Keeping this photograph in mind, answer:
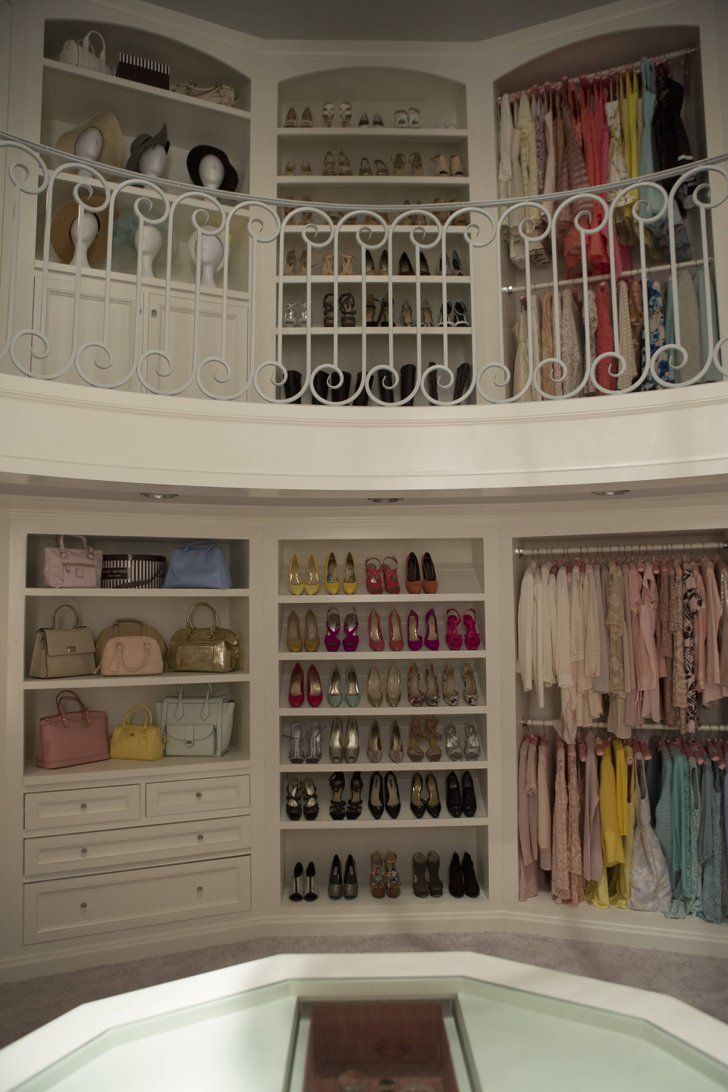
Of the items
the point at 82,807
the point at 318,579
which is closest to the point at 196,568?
the point at 318,579

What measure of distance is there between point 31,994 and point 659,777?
305 cm

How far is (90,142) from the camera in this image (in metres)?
3.57

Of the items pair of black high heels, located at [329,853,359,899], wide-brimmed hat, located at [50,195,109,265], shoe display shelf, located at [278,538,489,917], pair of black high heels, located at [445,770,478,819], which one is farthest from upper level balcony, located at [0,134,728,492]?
pair of black high heels, located at [329,853,359,899]

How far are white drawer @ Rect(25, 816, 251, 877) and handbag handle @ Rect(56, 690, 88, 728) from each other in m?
0.54

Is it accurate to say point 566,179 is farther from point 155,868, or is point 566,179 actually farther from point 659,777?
point 155,868

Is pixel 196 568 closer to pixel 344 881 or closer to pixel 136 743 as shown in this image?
pixel 136 743

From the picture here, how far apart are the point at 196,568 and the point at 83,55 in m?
2.73

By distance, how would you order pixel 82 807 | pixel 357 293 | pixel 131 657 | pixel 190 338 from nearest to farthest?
pixel 82 807
pixel 131 657
pixel 190 338
pixel 357 293

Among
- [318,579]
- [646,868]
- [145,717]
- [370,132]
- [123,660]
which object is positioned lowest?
[646,868]

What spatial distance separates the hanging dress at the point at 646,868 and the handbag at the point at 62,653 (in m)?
2.79

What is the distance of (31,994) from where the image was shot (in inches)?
120

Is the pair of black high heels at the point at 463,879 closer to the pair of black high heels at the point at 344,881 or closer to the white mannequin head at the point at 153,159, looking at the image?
the pair of black high heels at the point at 344,881

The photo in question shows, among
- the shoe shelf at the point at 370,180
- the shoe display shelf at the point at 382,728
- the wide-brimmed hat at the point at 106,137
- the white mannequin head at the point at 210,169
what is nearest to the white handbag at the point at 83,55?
the wide-brimmed hat at the point at 106,137

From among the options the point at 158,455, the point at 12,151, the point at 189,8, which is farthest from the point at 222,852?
the point at 189,8
